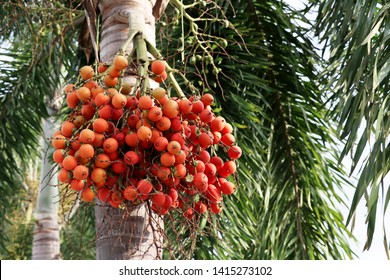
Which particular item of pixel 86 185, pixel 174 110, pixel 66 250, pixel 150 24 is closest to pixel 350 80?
pixel 150 24

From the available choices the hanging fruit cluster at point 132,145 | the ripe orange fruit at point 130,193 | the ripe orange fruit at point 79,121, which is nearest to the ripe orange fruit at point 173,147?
the hanging fruit cluster at point 132,145

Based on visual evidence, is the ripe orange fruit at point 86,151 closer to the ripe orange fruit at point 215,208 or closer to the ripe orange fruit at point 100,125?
the ripe orange fruit at point 100,125

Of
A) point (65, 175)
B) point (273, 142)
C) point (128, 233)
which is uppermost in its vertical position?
point (273, 142)

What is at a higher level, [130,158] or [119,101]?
[119,101]

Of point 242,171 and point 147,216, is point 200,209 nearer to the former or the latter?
point 147,216

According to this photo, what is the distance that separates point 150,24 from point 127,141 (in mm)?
476

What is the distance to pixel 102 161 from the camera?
1.29 meters

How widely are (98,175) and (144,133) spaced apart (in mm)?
126

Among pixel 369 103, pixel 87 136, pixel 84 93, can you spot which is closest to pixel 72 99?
pixel 84 93

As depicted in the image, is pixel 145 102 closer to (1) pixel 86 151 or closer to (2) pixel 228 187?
(1) pixel 86 151

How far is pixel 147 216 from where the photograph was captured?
57.5 inches

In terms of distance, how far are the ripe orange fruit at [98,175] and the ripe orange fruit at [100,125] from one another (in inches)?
3.1

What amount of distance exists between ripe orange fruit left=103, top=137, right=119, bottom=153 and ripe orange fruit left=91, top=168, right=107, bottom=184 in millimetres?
44

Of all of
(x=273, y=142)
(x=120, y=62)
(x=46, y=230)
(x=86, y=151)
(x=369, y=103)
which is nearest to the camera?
(x=86, y=151)
